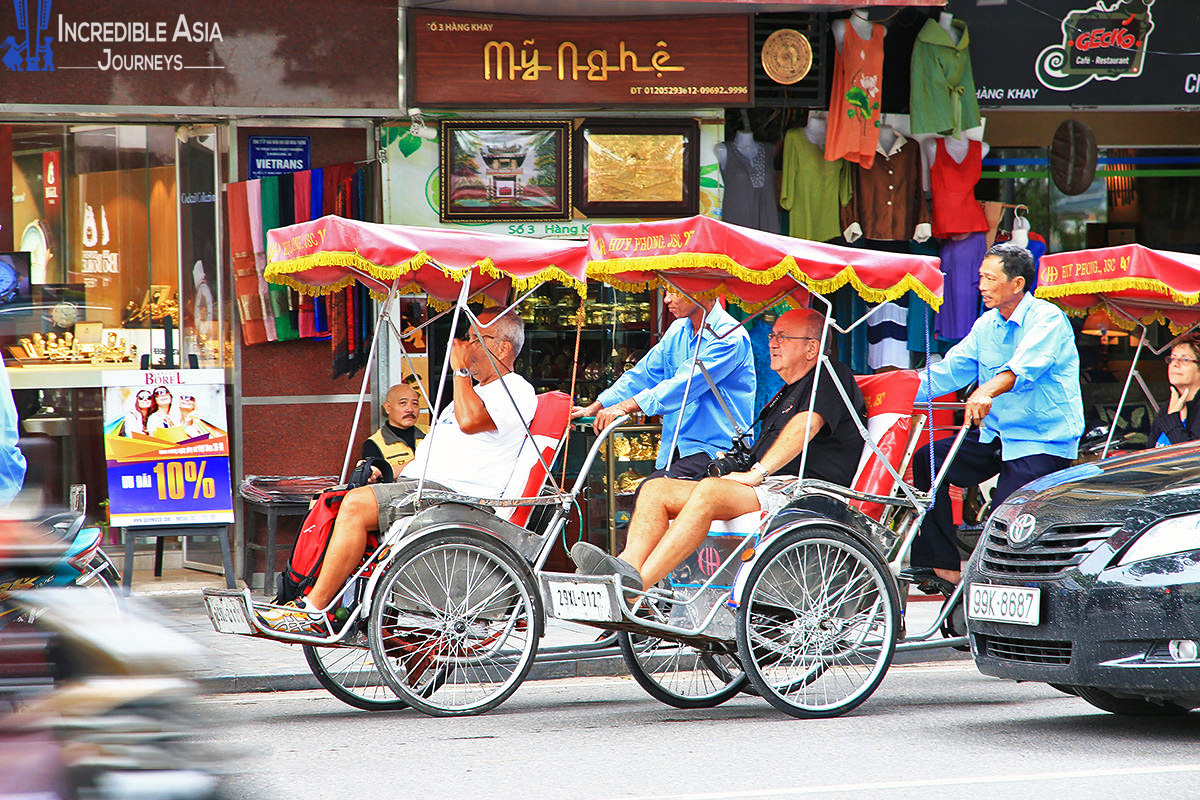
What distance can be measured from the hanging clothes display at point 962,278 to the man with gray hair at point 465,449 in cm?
492

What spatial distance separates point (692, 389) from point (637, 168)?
10.7 feet

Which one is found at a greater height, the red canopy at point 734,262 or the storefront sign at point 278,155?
the storefront sign at point 278,155

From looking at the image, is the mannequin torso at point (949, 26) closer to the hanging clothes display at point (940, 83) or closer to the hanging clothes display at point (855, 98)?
the hanging clothes display at point (940, 83)

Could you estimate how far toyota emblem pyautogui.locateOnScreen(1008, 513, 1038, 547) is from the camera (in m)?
6.02

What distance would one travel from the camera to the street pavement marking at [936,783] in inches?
201

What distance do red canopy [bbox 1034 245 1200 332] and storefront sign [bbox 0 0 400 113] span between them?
465cm

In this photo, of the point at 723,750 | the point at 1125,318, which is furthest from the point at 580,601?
the point at 1125,318

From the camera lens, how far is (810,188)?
1111cm

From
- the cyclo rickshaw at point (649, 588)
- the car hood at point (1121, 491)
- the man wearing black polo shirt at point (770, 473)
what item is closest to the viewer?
the car hood at point (1121, 491)

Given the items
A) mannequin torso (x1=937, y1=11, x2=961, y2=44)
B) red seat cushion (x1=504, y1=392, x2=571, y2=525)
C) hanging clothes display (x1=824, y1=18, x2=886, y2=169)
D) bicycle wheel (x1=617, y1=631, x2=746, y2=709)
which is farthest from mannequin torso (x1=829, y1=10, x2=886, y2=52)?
bicycle wheel (x1=617, y1=631, x2=746, y2=709)

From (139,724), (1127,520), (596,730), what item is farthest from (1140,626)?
(139,724)

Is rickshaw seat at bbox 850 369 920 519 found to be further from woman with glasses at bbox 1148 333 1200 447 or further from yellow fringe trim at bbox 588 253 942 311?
woman with glasses at bbox 1148 333 1200 447

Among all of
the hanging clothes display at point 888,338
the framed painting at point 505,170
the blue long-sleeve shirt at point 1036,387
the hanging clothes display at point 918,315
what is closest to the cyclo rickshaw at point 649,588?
the blue long-sleeve shirt at point 1036,387

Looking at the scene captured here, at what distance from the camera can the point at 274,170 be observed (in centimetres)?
1052
